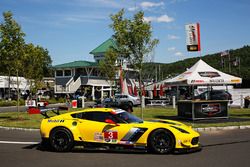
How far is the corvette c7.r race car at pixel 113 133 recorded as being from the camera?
909 cm

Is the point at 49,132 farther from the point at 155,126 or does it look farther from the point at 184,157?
the point at 184,157

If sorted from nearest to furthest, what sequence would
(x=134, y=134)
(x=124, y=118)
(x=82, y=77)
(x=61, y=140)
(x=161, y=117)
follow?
(x=134, y=134), (x=124, y=118), (x=61, y=140), (x=161, y=117), (x=82, y=77)

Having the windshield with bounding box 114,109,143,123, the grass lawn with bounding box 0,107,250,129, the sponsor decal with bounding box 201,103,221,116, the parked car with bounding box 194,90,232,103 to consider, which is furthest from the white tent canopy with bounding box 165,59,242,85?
the parked car with bounding box 194,90,232,103

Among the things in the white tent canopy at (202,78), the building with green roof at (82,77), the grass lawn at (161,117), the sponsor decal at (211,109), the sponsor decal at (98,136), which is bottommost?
the grass lawn at (161,117)

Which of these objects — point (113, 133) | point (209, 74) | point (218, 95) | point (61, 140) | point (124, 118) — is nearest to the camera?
point (113, 133)

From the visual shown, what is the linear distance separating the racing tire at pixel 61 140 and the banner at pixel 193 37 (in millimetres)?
12557

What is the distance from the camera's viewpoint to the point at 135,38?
896 inches

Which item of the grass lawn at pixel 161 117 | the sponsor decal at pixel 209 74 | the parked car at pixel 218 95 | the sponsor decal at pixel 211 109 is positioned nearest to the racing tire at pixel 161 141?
the grass lawn at pixel 161 117

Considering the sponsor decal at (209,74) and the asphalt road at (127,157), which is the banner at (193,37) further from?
the asphalt road at (127,157)

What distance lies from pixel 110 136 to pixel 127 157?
87 centimetres

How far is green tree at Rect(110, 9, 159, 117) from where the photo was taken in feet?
74.3

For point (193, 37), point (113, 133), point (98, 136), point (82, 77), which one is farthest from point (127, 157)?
point (82, 77)

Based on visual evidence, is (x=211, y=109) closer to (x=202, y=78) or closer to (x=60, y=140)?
(x=202, y=78)

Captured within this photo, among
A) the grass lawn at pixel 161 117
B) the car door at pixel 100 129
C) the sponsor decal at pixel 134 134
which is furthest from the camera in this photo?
the grass lawn at pixel 161 117
